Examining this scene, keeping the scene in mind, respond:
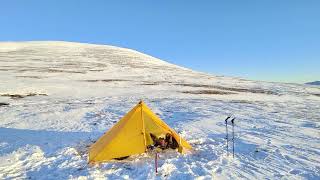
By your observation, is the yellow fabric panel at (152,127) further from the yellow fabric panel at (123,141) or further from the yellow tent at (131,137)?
the yellow fabric panel at (123,141)

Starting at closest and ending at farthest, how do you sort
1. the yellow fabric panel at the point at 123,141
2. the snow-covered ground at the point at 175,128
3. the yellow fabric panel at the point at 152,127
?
1. the snow-covered ground at the point at 175,128
2. the yellow fabric panel at the point at 123,141
3. the yellow fabric panel at the point at 152,127

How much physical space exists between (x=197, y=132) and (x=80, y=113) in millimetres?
8943

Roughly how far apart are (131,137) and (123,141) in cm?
38

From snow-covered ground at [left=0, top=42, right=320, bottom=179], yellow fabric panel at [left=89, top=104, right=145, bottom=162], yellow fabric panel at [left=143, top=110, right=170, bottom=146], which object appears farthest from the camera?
yellow fabric panel at [left=143, top=110, right=170, bottom=146]

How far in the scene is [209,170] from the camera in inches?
496

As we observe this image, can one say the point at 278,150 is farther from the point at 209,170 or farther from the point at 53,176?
the point at 53,176

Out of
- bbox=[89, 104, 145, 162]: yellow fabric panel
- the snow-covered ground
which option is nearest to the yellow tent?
bbox=[89, 104, 145, 162]: yellow fabric panel

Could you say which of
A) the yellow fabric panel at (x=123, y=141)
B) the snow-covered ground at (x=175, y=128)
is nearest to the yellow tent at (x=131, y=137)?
the yellow fabric panel at (x=123, y=141)

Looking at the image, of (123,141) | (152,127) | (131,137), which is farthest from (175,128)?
(123,141)

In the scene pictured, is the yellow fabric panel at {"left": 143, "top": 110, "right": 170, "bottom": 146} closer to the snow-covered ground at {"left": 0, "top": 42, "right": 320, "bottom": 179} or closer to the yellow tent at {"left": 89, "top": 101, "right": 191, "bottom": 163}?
the yellow tent at {"left": 89, "top": 101, "right": 191, "bottom": 163}

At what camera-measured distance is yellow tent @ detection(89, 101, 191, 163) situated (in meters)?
13.6

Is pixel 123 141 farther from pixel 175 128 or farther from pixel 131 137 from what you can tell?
pixel 175 128

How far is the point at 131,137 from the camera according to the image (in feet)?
46.5

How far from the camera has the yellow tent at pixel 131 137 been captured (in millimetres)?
13586
